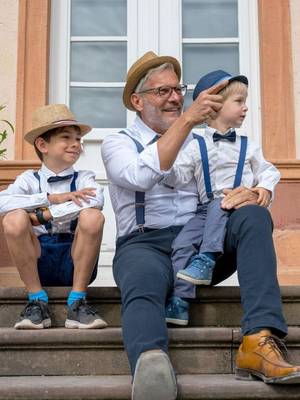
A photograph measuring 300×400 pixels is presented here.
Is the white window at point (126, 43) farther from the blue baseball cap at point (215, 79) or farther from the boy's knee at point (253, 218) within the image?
the boy's knee at point (253, 218)

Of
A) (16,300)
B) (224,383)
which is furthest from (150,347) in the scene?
(16,300)

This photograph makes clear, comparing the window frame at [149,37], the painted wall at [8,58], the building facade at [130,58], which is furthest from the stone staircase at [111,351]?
the window frame at [149,37]

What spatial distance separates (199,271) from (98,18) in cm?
304

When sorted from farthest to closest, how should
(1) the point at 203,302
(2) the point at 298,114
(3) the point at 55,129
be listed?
(2) the point at 298,114 < (3) the point at 55,129 < (1) the point at 203,302

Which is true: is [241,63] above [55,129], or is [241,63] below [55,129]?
above

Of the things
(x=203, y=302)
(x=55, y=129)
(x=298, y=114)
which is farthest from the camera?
(x=298, y=114)

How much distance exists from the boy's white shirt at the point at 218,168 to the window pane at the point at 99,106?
83.0 inches

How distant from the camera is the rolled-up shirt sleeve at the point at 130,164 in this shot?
308 centimetres

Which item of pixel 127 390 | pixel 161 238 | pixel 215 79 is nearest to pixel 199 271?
pixel 161 238

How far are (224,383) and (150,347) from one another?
30 centimetres

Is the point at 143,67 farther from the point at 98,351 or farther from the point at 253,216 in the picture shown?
the point at 98,351

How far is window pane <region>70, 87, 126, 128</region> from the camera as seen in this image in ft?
17.6

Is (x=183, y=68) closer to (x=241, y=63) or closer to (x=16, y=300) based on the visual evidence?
(x=241, y=63)

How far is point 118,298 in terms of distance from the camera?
3.26 m
